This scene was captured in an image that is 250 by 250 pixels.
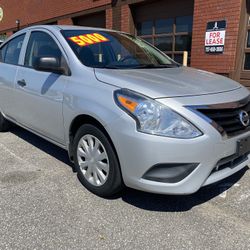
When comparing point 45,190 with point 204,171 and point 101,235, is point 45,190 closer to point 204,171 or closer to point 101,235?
point 101,235

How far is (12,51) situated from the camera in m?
4.55

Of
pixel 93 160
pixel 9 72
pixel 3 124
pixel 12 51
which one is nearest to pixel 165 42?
pixel 12 51

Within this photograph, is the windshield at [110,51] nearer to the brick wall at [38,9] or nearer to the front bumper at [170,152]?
the front bumper at [170,152]

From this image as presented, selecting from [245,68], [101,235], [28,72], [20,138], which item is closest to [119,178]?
[101,235]

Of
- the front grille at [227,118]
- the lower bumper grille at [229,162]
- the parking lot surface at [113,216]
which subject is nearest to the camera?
the parking lot surface at [113,216]

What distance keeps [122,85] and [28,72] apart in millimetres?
1665

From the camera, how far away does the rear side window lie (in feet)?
14.2

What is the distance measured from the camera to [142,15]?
356 inches

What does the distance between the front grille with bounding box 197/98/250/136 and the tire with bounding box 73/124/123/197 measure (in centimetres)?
86

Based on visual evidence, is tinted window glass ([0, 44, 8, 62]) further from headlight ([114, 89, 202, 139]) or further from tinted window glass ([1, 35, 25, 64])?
headlight ([114, 89, 202, 139])

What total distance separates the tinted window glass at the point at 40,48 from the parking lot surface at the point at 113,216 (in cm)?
133

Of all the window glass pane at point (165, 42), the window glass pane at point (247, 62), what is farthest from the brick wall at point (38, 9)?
the window glass pane at point (247, 62)

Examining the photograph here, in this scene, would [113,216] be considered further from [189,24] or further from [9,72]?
[189,24]

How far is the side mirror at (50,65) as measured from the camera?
3.19 m
